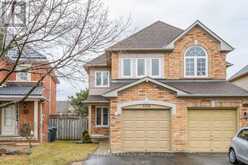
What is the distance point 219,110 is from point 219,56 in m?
3.97

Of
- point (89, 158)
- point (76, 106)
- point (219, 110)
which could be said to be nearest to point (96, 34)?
point (89, 158)

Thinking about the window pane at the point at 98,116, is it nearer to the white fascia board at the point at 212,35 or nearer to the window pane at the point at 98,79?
the window pane at the point at 98,79

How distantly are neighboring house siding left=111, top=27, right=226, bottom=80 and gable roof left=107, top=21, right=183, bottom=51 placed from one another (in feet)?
4.02

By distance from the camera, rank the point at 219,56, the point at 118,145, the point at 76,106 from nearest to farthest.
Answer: the point at 118,145
the point at 219,56
the point at 76,106

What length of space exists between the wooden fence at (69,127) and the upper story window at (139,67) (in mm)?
9102

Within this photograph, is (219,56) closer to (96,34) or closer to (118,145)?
(118,145)

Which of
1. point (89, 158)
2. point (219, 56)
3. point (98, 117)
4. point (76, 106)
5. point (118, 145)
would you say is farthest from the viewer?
point (76, 106)

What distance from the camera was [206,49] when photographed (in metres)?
25.1

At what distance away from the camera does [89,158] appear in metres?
19.5

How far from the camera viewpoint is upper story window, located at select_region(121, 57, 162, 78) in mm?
25469

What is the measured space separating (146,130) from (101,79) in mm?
9764

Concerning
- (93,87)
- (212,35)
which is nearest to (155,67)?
(212,35)

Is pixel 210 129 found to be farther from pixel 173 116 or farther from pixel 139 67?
pixel 139 67

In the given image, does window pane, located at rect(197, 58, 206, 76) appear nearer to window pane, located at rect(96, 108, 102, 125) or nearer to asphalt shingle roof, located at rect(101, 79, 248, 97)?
asphalt shingle roof, located at rect(101, 79, 248, 97)
